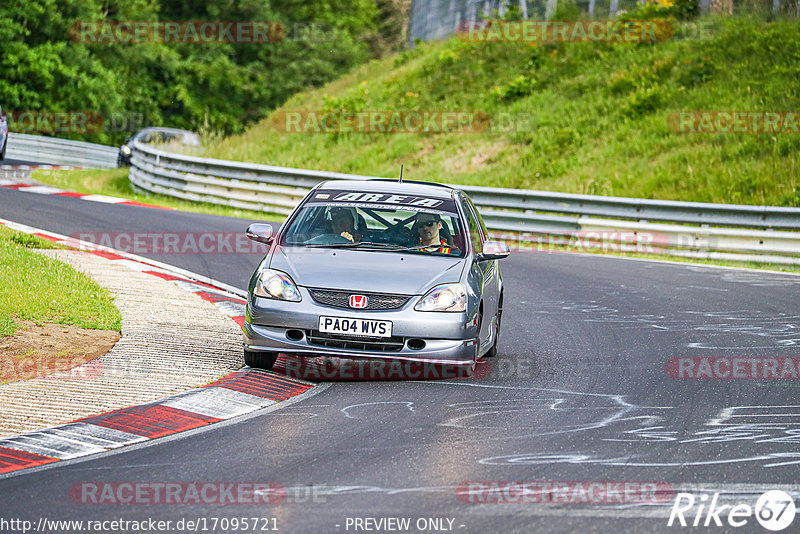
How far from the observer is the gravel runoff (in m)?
7.21

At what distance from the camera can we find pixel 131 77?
51969 millimetres

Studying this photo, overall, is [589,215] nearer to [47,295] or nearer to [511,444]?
[47,295]

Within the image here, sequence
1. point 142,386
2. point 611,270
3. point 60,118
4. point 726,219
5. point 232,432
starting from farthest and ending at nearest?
point 60,118, point 726,219, point 611,270, point 142,386, point 232,432

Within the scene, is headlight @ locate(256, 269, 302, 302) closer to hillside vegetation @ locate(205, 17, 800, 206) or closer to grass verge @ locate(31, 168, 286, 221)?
grass verge @ locate(31, 168, 286, 221)

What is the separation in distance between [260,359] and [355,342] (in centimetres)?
85

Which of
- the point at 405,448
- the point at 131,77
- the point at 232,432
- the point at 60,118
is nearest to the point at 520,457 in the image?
the point at 405,448

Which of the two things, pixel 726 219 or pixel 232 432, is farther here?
pixel 726 219

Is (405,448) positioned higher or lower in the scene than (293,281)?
lower

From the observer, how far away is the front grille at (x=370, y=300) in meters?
8.42

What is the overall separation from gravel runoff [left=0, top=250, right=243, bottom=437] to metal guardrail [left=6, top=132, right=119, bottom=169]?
Answer: 30599 millimetres

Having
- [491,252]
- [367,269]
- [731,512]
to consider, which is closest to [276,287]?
[367,269]

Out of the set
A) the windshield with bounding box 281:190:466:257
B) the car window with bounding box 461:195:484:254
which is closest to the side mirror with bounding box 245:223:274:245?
the windshield with bounding box 281:190:466:257

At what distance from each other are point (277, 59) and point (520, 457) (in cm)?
5174

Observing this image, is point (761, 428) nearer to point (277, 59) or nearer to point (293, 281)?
point (293, 281)
